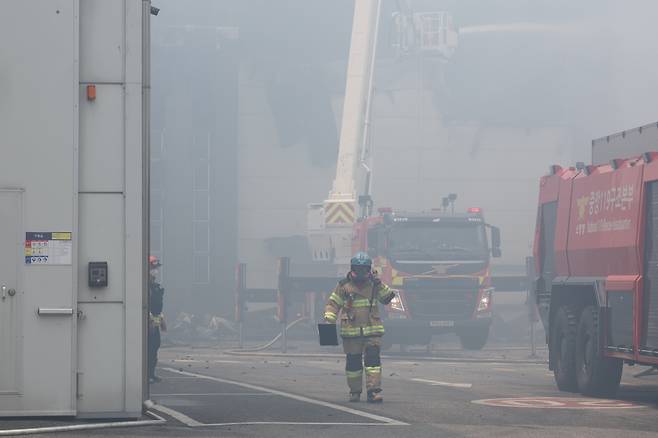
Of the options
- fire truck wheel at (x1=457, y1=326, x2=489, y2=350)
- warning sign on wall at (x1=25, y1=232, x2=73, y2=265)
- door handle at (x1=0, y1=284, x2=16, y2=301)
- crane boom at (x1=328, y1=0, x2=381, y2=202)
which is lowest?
fire truck wheel at (x1=457, y1=326, x2=489, y2=350)

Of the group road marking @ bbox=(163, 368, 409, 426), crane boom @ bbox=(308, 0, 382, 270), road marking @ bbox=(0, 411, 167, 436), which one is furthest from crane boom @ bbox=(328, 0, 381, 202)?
road marking @ bbox=(0, 411, 167, 436)

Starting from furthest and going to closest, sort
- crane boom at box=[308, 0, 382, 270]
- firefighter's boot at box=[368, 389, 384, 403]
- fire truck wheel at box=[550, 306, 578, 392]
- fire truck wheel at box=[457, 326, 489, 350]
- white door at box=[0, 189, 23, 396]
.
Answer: crane boom at box=[308, 0, 382, 270]
fire truck wheel at box=[457, 326, 489, 350]
fire truck wheel at box=[550, 306, 578, 392]
firefighter's boot at box=[368, 389, 384, 403]
white door at box=[0, 189, 23, 396]

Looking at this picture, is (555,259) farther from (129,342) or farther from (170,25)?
(170,25)

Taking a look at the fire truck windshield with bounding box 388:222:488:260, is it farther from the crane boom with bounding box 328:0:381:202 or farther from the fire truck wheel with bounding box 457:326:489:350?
the crane boom with bounding box 328:0:381:202

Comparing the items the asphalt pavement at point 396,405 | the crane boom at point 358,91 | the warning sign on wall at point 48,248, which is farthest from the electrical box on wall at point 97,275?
the crane boom at point 358,91

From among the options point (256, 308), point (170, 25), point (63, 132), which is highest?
point (170, 25)

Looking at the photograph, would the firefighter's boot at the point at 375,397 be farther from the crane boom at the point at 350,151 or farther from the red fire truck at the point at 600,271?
the crane boom at the point at 350,151

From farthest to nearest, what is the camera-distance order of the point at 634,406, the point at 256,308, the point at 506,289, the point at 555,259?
the point at 256,308 < the point at 506,289 < the point at 555,259 < the point at 634,406

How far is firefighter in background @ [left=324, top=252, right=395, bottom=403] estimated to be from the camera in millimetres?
14242

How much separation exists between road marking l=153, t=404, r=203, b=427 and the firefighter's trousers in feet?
7.59

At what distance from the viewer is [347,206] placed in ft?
132

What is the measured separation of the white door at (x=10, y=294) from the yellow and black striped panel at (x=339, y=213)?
29.2 metres

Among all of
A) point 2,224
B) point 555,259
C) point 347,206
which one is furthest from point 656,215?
point 347,206

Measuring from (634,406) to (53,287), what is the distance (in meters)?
6.09
